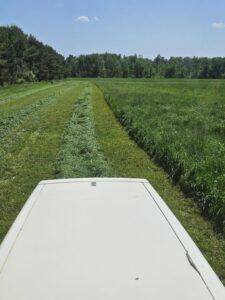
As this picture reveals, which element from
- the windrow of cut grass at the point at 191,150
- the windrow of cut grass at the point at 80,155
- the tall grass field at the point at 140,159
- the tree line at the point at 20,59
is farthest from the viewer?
the tree line at the point at 20,59

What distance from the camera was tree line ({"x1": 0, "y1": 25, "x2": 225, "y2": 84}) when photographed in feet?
229

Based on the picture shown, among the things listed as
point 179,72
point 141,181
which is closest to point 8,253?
point 141,181

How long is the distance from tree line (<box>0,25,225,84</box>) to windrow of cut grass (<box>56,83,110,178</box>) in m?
43.5

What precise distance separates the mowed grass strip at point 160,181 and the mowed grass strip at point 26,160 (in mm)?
1596

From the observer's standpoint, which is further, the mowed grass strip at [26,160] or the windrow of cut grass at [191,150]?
the mowed grass strip at [26,160]

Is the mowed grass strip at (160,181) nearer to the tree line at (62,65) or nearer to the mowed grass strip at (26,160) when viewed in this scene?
the mowed grass strip at (26,160)

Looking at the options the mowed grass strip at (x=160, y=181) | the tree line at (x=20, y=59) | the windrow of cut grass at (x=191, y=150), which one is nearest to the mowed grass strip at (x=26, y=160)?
the mowed grass strip at (x=160, y=181)

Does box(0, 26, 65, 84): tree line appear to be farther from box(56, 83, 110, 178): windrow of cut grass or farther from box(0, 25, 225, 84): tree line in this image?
box(56, 83, 110, 178): windrow of cut grass

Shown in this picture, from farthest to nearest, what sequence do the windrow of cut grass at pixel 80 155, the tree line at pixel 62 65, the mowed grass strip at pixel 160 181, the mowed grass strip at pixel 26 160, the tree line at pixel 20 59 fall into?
the tree line at pixel 62 65 < the tree line at pixel 20 59 < the windrow of cut grass at pixel 80 155 < the mowed grass strip at pixel 26 160 < the mowed grass strip at pixel 160 181

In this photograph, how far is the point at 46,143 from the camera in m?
13.3

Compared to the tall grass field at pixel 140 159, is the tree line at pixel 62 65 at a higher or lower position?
lower

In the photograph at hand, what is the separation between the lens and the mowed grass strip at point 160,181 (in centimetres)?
583

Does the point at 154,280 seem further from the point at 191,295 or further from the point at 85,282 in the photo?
the point at 85,282

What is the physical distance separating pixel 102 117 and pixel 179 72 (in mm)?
156417
